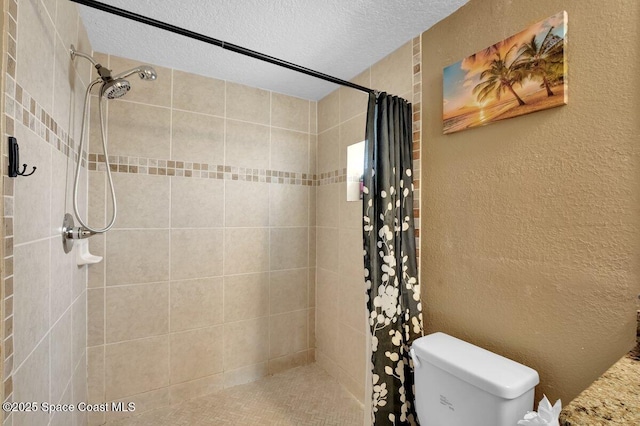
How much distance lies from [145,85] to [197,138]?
1.43 feet

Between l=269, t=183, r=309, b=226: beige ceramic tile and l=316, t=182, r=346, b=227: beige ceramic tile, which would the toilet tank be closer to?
l=316, t=182, r=346, b=227: beige ceramic tile

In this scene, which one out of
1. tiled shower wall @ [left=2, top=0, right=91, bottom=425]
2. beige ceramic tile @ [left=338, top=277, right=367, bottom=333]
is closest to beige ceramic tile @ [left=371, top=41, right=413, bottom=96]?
beige ceramic tile @ [left=338, top=277, right=367, bottom=333]

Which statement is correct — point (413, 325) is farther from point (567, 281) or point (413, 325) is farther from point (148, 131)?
point (148, 131)

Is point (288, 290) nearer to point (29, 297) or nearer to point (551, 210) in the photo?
point (29, 297)

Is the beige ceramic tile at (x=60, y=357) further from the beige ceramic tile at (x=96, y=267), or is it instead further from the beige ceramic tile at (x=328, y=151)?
the beige ceramic tile at (x=328, y=151)

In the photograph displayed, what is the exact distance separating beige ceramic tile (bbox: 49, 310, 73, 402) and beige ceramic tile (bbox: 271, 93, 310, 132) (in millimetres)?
1768

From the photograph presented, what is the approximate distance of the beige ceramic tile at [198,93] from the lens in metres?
1.97

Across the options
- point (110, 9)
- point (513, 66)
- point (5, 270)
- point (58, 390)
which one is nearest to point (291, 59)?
point (110, 9)

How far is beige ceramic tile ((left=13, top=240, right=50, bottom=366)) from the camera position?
84 centimetres

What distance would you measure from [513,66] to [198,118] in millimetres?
1859

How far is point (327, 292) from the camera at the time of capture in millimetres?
2352

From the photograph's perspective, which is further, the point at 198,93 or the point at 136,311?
the point at 198,93

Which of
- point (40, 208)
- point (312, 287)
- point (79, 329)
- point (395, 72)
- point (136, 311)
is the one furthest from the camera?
point (312, 287)

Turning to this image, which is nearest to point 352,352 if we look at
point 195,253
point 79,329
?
point 195,253
